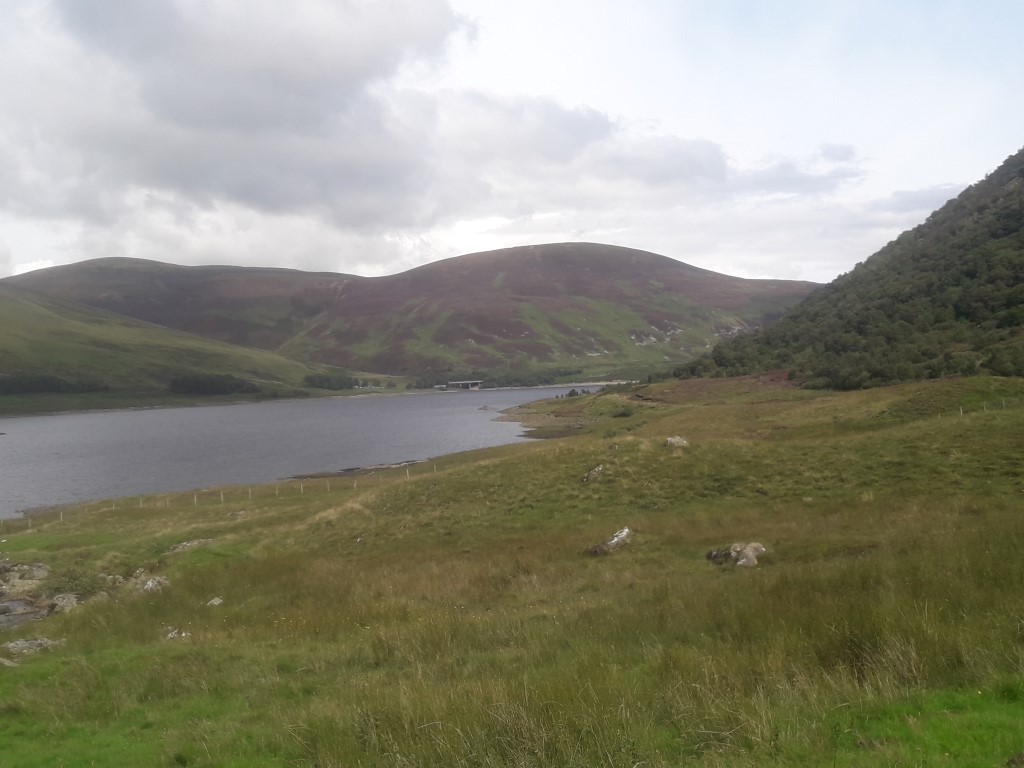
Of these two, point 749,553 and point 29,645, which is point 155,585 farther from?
point 749,553

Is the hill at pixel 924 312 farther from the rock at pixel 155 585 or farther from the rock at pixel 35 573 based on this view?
the rock at pixel 35 573

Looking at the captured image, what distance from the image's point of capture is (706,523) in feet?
70.2

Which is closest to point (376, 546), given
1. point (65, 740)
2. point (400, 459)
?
point (65, 740)

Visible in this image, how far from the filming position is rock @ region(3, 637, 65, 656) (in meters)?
16.4

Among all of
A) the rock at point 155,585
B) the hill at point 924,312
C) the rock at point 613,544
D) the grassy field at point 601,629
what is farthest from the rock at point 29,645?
the hill at point 924,312

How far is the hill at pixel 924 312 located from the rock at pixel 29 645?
48.2m

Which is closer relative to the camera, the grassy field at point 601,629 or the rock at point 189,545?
the grassy field at point 601,629

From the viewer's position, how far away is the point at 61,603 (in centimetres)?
2453

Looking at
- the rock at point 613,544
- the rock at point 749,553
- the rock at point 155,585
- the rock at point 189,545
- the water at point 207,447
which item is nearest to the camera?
the rock at point 749,553

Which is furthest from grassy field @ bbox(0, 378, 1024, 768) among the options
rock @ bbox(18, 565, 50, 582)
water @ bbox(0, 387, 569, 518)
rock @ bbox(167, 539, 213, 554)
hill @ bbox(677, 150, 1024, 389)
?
water @ bbox(0, 387, 569, 518)

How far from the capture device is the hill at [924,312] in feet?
170

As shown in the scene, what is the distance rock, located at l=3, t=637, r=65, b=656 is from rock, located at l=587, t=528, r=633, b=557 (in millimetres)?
14821

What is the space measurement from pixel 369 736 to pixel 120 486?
75783mm

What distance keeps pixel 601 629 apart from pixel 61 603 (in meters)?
23.2
